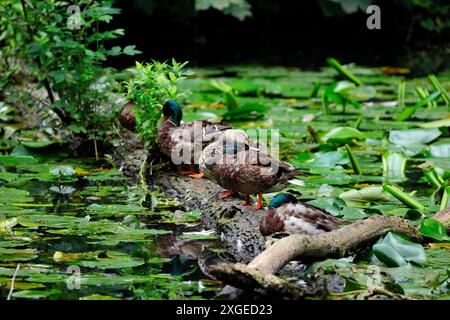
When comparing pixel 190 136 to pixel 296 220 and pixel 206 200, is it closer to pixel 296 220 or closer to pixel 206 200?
pixel 206 200

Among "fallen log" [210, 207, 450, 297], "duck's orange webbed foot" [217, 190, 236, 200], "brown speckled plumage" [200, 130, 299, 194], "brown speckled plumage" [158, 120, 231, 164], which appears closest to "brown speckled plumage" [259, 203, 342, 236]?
"fallen log" [210, 207, 450, 297]

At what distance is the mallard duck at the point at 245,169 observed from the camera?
4473 millimetres

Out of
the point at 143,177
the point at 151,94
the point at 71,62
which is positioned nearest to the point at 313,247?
the point at 143,177

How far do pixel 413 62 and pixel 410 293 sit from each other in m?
9.08

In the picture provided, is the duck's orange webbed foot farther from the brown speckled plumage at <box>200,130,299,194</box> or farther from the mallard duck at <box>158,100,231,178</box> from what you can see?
the mallard duck at <box>158,100,231,178</box>

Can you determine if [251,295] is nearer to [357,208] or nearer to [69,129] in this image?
[357,208]

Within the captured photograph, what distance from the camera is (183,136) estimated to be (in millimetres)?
5324

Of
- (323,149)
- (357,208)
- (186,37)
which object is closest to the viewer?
(357,208)

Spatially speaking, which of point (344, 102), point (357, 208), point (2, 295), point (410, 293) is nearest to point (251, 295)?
point (410, 293)

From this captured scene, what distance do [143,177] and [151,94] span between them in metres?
0.54

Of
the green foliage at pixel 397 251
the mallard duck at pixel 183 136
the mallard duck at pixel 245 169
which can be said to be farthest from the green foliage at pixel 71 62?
the green foliage at pixel 397 251

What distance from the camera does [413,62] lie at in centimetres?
1221

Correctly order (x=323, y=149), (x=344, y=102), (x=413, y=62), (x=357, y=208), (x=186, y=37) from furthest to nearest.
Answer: (x=186, y=37)
(x=413, y=62)
(x=344, y=102)
(x=323, y=149)
(x=357, y=208)

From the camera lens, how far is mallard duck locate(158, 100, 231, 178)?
17.5 ft
